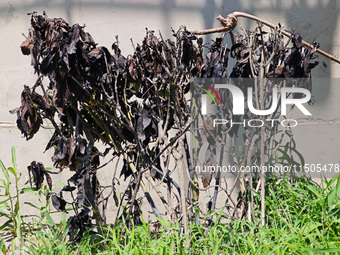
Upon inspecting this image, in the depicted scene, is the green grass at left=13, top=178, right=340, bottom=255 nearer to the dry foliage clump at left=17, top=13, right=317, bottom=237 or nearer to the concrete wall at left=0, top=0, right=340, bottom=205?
the dry foliage clump at left=17, top=13, right=317, bottom=237

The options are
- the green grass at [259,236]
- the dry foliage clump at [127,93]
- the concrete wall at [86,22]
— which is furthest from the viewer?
the concrete wall at [86,22]

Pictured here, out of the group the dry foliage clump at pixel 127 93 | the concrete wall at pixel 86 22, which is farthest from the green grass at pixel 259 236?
the concrete wall at pixel 86 22

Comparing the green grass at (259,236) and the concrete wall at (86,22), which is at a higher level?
the concrete wall at (86,22)

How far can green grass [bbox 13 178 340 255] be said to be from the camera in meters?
2.87

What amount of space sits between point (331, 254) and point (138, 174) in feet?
3.97

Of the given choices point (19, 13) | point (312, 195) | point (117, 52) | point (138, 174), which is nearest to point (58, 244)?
point (138, 174)

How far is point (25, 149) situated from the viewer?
4613 mm

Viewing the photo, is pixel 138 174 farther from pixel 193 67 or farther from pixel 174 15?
pixel 174 15

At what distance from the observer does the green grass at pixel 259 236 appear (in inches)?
113

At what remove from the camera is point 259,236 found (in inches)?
124

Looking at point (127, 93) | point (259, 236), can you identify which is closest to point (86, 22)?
point (127, 93)

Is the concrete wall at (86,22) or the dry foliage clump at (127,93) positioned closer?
the dry foliage clump at (127,93)

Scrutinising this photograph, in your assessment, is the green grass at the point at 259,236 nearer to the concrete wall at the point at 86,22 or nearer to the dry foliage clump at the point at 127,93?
the dry foliage clump at the point at 127,93

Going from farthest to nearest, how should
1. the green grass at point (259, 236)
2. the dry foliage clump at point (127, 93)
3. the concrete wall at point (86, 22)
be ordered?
the concrete wall at point (86, 22) → the dry foliage clump at point (127, 93) → the green grass at point (259, 236)
